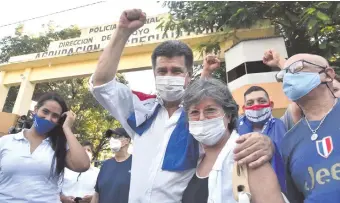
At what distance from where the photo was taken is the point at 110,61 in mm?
1671

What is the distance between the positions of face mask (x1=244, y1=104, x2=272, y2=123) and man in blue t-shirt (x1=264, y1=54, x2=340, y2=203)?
105 cm

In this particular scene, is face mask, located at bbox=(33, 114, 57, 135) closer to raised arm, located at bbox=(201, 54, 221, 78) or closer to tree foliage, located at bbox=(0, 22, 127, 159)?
raised arm, located at bbox=(201, 54, 221, 78)

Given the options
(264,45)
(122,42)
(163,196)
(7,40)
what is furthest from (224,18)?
(7,40)

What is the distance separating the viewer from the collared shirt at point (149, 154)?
5.09ft

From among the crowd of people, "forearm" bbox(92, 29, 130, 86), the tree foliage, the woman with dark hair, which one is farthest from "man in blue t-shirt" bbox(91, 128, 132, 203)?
the tree foliage

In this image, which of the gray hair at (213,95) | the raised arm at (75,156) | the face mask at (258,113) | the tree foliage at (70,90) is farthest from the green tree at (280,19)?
the tree foliage at (70,90)

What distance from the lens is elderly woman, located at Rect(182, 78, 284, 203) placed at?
135 cm

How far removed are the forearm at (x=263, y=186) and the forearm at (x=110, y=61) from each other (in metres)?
0.92

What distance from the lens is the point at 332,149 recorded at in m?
1.51

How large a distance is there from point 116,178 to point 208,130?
73.6 inches

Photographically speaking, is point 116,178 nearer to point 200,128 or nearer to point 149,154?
point 149,154

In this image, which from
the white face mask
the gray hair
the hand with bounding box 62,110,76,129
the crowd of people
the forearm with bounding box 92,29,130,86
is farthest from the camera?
the white face mask

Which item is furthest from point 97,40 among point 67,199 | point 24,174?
point 24,174

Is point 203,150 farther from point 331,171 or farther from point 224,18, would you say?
point 224,18
